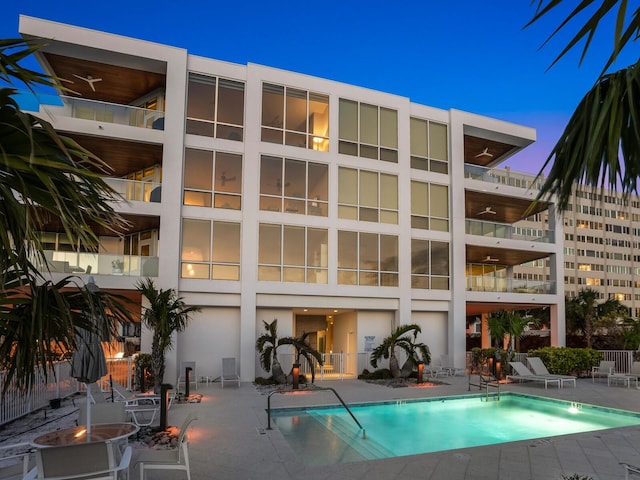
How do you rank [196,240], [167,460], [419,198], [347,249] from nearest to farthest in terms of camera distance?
[167,460] → [196,240] → [347,249] → [419,198]

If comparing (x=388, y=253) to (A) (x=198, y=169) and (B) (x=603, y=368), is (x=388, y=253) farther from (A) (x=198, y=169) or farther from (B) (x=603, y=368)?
(B) (x=603, y=368)

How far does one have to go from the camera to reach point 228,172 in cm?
1838

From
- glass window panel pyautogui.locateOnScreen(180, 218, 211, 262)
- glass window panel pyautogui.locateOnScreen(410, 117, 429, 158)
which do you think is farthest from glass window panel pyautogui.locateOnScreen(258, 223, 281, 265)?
glass window panel pyautogui.locateOnScreen(410, 117, 429, 158)

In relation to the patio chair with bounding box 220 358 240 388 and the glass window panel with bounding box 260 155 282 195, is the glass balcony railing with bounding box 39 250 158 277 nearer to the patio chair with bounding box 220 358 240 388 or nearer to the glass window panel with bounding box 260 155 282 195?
the patio chair with bounding box 220 358 240 388

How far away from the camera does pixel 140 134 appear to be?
17.0m

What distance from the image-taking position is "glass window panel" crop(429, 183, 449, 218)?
21672 millimetres

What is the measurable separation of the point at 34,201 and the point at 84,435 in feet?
13.1

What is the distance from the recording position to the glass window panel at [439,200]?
71.1 feet

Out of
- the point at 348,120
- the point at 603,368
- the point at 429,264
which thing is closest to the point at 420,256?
the point at 429,264

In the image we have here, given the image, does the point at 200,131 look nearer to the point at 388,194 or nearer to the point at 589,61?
the point at 388,194

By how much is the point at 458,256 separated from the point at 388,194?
4.18 metres

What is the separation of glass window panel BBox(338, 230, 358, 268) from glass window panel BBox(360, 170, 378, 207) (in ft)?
5.00

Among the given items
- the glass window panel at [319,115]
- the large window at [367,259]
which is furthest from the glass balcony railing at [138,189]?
the large window at [367,259]

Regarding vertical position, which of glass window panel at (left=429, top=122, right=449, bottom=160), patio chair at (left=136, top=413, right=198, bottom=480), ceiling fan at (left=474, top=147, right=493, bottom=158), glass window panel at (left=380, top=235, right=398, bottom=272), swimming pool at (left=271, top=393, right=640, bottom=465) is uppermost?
ceiling fan at (left=474, top=147, right=493, bottom=158)
